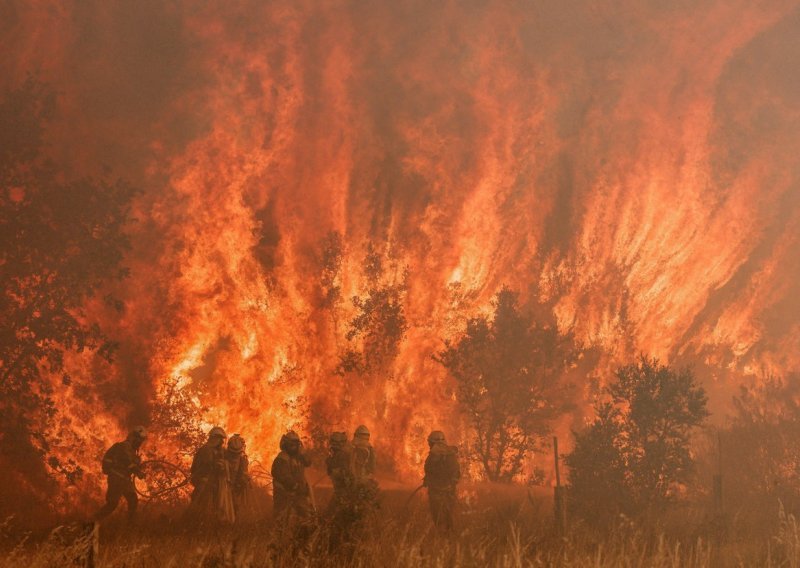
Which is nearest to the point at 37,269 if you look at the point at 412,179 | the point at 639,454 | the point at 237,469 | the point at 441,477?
the point at 237,469

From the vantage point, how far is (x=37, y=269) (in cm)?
2291

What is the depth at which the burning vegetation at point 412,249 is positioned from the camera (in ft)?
74.2

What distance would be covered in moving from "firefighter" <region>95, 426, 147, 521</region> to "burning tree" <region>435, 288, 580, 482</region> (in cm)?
1709

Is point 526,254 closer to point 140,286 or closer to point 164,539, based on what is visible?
point 140,286

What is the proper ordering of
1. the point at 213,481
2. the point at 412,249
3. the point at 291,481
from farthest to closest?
the point at 412,249
the point at 213,481
the point at 291,481

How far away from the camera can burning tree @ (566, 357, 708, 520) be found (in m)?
19.5

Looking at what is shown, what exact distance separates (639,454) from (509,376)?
406 inches

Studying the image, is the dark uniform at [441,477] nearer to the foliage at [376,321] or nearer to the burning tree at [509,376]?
the burning tree at [509,376]

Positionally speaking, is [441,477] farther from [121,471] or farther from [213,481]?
[121,471]

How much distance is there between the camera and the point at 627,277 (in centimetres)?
4272

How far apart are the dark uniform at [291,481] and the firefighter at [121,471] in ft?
12.2

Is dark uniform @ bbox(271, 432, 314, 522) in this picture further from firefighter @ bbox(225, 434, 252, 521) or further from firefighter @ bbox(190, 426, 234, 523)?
firefighter @ bbox(225, 434, 252, 521)

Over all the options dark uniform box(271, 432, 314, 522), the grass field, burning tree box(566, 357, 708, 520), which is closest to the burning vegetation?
burning tree box(566, 357, 708, 520)

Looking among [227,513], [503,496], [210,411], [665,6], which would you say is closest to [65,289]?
[210,411]
